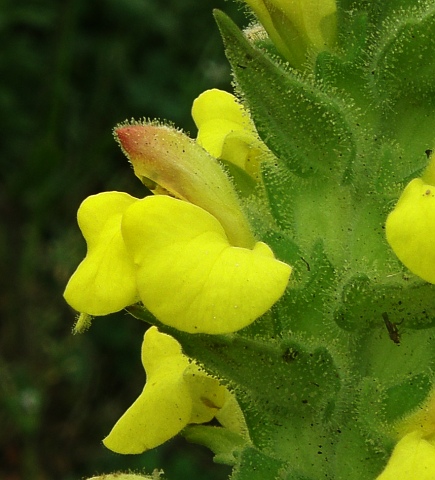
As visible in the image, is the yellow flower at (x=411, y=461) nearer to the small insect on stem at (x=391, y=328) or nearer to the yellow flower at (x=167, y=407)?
the small insect on stem at (x=391, y=328)

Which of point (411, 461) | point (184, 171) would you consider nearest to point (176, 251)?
point (184, 171)

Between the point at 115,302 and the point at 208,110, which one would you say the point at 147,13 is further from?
the point at 115,302

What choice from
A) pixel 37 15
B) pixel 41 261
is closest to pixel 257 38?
pixel 37 15

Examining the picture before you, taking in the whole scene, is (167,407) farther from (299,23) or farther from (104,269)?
(299,23)

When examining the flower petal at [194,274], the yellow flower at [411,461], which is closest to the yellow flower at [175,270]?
the flower petal at [194,274]

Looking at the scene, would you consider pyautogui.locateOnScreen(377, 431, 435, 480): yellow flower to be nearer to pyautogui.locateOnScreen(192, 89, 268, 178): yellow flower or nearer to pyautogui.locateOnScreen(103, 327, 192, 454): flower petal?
pyautogui.locateOnScreen(103, 327, 192, 454): flower petal

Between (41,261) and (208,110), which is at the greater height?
(208,110)
